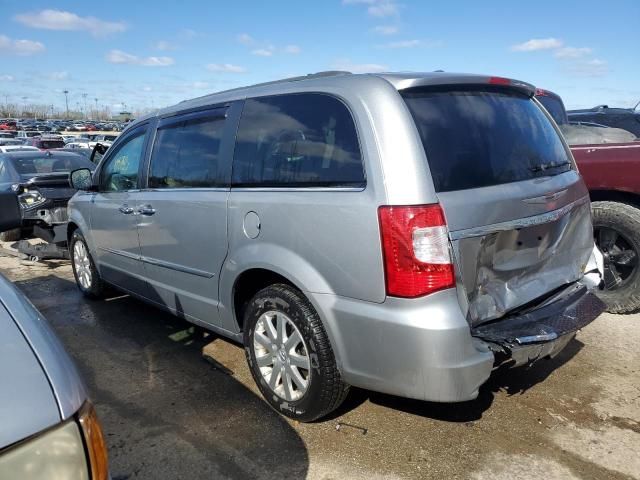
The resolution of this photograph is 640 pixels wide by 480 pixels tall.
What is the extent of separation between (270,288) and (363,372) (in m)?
A: 0.73

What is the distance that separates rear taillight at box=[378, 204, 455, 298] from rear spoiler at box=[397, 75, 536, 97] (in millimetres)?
659

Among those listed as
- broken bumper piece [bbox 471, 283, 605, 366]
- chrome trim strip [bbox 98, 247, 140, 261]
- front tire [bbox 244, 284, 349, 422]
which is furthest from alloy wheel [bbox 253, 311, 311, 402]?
chrome trim strip [bbox 98, 247, 140, 261]

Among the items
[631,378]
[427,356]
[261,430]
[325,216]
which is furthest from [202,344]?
[631,378]

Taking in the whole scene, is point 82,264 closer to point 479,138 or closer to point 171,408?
point 171,408

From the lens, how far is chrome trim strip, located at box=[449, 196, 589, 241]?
245 centimetres

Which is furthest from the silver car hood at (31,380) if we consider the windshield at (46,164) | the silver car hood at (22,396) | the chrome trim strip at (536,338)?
the windshield at (46,164)

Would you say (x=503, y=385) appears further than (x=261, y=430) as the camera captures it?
Yes

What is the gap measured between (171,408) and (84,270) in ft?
9.43

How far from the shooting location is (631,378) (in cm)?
351

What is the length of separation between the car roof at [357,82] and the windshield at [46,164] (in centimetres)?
650

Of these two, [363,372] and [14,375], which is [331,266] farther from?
[14,375]

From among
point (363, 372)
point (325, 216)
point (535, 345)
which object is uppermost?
point (325, 216)

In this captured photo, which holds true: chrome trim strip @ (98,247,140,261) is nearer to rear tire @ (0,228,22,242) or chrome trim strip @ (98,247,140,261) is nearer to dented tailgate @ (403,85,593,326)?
dented tailgate @ (403,85,593,326)

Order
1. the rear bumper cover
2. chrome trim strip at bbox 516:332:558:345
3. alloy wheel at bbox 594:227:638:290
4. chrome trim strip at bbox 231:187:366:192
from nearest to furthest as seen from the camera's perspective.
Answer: the rear bumper cover, chrome trim strip at bbox 516:332:558:345, chrome trim strip at bbox 231:187:366:192, alloy wheel at bbox 594:227:638:290
